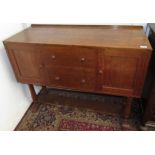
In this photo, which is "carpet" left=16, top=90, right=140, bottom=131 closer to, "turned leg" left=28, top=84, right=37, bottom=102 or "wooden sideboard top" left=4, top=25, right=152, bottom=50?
"turned leg" left=28, top=84, right=37, bottom=102

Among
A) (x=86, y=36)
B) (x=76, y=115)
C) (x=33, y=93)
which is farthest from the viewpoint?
(x=33, y=93)

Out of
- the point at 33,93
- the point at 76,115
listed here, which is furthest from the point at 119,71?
the point at 33,93

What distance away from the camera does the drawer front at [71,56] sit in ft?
3.96

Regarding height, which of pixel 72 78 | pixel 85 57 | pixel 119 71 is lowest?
pixel 72 78

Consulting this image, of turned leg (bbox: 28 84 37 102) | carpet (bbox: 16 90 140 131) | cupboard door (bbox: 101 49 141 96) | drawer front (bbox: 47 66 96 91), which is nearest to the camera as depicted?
cupboard door (bbox: 101 49 141 96)

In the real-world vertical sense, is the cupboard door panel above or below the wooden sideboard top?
below

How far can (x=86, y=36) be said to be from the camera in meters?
1.34

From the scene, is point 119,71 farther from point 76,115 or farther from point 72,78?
point 76,115

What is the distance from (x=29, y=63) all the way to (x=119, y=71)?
78cm

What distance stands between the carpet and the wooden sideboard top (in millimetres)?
793

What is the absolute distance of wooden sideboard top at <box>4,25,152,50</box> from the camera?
1.18 meters

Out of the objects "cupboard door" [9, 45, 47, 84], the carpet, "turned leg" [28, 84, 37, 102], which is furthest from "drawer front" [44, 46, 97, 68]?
the carpet
